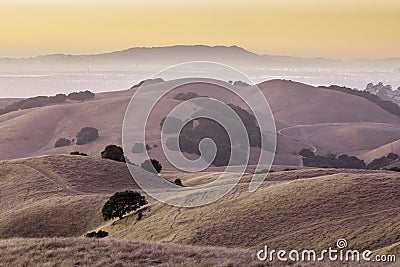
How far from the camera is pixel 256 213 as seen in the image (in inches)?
1227

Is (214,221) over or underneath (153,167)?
over

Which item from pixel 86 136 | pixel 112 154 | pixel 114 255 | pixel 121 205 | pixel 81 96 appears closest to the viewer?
pixel 114 255

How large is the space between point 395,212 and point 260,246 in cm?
730

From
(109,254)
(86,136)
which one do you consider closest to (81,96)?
(86,136)

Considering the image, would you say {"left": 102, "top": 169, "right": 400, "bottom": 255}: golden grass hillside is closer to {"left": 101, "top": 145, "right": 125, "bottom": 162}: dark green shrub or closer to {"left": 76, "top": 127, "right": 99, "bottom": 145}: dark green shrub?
Result: {"left": 101, "top": 145, "right": 125, "bottom": 162}: dark green shrub

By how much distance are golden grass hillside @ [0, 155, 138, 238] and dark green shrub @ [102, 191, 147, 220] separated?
51.8 inches

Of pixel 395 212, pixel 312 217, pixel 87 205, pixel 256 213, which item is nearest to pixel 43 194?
pixel 87 205

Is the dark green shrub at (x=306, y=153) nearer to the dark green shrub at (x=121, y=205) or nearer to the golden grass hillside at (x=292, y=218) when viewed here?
the golden grass hillside at (x=292, y=218)

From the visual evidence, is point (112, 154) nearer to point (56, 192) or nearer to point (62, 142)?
point (56, 192)

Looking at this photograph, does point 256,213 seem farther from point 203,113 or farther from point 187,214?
point 203,113

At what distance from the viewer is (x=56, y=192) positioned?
4697cm

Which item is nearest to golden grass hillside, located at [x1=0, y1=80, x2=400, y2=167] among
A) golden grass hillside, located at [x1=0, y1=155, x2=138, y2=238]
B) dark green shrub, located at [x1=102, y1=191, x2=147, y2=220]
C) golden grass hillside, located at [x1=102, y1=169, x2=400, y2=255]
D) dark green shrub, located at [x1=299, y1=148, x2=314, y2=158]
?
dark green shrub, located at [x1=299, y1=148, x2=314, y2=158]

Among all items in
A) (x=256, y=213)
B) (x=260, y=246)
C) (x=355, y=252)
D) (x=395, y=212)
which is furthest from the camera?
(x=256, y=213)

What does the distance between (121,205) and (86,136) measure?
85404mm
